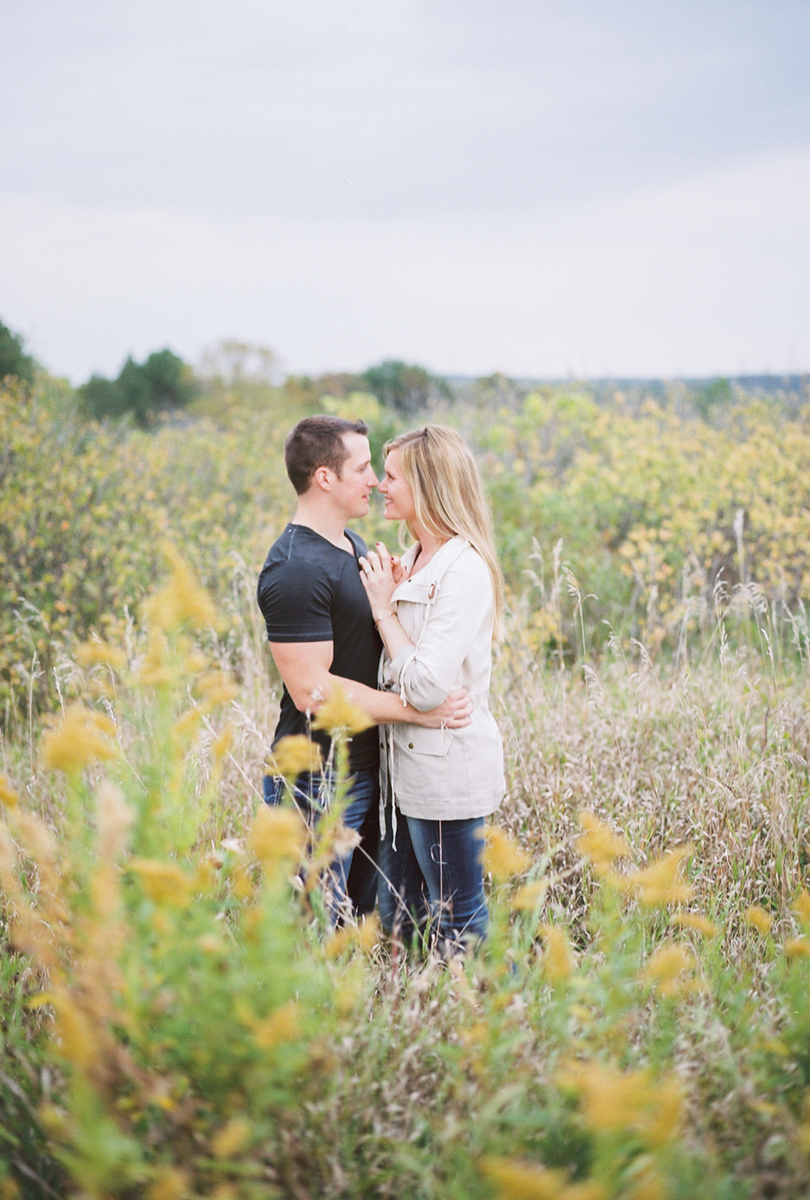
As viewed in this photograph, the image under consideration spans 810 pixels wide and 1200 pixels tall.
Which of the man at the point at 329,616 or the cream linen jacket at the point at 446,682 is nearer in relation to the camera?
the cream linen jacket at the point at 446,682

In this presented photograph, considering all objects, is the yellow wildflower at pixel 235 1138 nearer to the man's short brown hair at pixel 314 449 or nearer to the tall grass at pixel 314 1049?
the tall grass at pixel 314 1049

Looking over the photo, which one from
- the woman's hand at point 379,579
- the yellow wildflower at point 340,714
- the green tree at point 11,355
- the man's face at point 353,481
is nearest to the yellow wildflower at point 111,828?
the yellow wildflower at point 340,714

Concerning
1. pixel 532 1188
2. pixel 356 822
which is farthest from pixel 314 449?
pixel 532 1188

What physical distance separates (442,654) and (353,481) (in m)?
0.70

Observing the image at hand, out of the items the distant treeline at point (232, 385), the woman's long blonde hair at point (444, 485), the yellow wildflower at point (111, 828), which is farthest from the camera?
the distant treeline at point (232, 385)

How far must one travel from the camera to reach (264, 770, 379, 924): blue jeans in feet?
7.64

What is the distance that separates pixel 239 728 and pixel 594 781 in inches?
66.1

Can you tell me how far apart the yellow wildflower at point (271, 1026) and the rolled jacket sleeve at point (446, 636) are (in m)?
1.17

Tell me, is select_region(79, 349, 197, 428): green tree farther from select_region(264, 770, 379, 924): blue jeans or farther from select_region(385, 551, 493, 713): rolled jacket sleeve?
select_region(385, 551, 493, 713): rolled jacket sleeve

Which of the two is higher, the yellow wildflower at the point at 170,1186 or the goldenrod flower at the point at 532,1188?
the goldenrod flower at the point at 532,1188

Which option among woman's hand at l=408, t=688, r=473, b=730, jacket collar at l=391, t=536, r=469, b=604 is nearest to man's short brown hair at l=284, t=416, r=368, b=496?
jacket collar at l=391, t=536, r=469, b=604

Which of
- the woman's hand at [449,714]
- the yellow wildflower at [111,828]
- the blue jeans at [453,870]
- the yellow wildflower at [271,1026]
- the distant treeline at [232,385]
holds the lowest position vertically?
the blue jeans at [453,870]

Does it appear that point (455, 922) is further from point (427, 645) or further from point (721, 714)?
point (721, 714)

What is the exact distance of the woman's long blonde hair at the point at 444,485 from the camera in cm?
241
